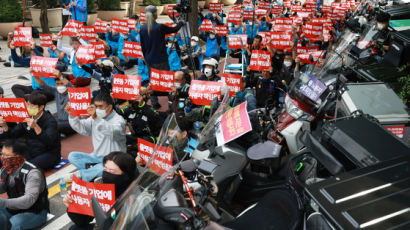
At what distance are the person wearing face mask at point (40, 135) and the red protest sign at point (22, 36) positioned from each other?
368cm

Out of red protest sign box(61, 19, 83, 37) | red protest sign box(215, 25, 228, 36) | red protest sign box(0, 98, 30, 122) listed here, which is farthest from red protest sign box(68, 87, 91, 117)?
red protest sign box(215, 25, 228, 36)

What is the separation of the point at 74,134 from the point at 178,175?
5.74 m

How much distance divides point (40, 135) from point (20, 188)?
1530mm

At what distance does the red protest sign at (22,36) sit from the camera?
895 cm

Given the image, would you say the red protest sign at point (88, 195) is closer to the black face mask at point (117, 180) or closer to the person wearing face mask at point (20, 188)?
the black face mask at point (117, 180)

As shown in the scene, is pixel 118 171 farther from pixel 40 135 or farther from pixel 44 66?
pixel 44 66

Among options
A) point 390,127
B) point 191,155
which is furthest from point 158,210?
point 390,127

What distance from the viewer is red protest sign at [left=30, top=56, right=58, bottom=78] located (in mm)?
7172

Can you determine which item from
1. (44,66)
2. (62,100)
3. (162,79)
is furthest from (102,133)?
(44,66)

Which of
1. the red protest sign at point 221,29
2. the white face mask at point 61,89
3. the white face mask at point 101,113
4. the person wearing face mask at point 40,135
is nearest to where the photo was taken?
A: the white face mask at point 101,113

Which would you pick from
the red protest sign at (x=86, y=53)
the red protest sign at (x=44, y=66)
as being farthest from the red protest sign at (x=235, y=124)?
the red protest sign at (x=86, y=53)

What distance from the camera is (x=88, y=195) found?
383 cm

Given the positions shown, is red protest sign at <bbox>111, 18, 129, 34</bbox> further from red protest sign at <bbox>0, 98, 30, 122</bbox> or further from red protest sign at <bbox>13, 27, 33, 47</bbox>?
red protest sign at <bbox>0, 98, 30, 122</bbox>

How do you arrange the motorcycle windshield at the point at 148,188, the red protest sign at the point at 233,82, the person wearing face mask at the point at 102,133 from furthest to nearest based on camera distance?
1. the red protest sign at the point at 233,82
2. the person wearing face mask at the point at 102,133
3. the motorcycle windshield at the point at 148,188
